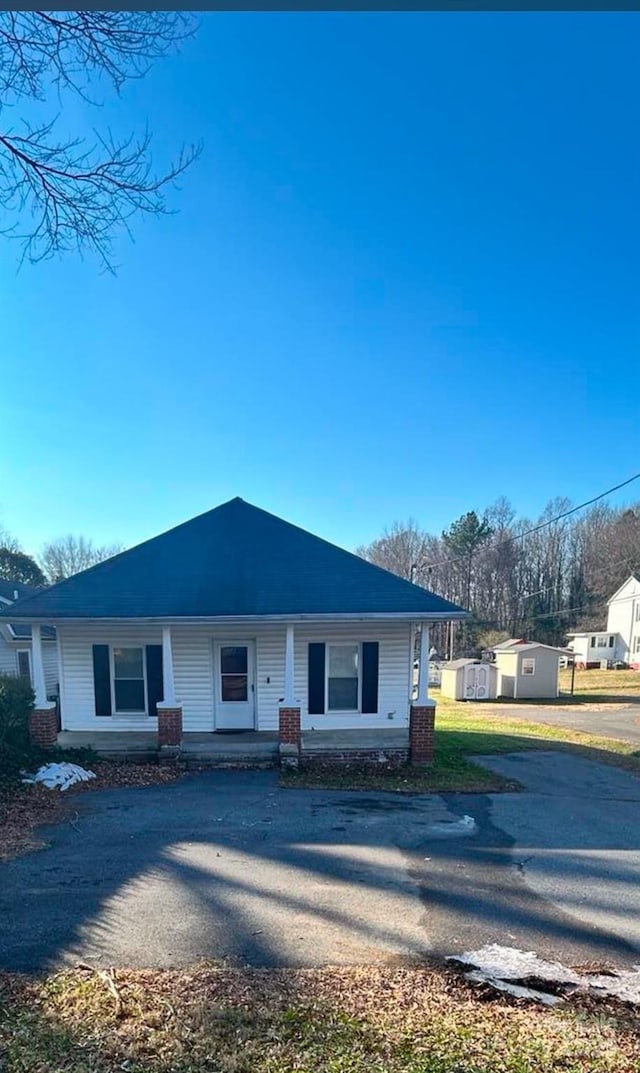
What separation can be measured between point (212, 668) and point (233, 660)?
0.46 meters

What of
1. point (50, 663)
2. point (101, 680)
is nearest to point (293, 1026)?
point (101, 680)

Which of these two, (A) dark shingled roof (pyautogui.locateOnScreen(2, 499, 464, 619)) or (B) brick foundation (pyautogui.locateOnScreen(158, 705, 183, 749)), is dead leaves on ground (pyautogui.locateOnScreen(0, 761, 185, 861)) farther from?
(A) dark shingled roof (pyautogui.locateOnScreen(2, 499, 464, 619))

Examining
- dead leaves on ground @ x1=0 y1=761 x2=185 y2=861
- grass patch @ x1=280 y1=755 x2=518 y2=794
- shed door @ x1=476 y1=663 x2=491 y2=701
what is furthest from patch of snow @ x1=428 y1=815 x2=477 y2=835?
shed door @ x1=476 y1=663 x2=491 y2=701

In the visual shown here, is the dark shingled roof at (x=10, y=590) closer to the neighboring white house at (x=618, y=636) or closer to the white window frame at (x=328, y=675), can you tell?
the white window frame at (x=328, y=675)

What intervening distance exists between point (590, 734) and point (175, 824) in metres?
14.8

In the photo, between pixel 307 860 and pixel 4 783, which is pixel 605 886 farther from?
pixel 4 783

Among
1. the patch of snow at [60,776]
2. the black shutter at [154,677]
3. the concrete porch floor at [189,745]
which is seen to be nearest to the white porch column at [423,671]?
the concrete porch floor at [189,745]

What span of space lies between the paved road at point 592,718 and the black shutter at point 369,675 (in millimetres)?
9058

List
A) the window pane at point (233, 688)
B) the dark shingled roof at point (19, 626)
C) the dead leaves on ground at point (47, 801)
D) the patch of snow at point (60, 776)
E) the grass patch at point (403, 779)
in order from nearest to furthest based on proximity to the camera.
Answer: the dead leaves on ground at point (47, 801) < the patch of snow at point (60, 776) < the grass patch at point (403, 779) < the window pane at point (233, 688) < the dark shingled roof at point (19, 626)

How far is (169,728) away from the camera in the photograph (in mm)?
10141

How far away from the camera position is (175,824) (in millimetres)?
6891

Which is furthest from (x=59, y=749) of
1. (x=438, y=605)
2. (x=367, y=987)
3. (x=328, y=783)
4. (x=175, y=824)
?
(x=367, y=987)

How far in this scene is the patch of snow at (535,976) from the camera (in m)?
3.44

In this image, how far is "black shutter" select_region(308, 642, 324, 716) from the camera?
11.4 meters
